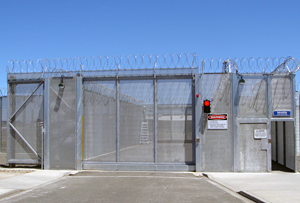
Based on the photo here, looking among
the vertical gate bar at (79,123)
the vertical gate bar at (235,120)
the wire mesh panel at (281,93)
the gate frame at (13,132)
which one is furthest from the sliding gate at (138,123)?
the wire mesh panel at (281,93)

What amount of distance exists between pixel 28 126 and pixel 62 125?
5.54ft

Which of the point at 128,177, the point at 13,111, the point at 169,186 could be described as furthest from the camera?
the point at 13,111

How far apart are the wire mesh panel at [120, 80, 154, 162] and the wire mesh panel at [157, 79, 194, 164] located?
0.47 meters

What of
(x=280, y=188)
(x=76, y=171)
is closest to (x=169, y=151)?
(x=76, y=171)

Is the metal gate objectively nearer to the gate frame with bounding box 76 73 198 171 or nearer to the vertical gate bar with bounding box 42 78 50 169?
the vertical gate bar with bounding box 42 78 50 169

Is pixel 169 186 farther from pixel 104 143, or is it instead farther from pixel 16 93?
pixel 16 93

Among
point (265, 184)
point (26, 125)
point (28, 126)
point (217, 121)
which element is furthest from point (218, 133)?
point (26, 125)

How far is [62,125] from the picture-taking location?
45.6 ft

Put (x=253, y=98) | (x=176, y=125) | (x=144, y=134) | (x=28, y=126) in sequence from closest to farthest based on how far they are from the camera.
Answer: (x=253, y=98) → (x=176, y=125) → (x=144, y=134) → (x=28, y=126)

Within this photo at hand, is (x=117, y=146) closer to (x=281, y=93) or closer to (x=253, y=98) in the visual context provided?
(x=253, y=98)

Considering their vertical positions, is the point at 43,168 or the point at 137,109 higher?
the point at 137,109

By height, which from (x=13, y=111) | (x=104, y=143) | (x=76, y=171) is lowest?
(x=76, y=171)

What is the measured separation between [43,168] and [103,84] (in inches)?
177

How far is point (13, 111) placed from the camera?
14.4m
